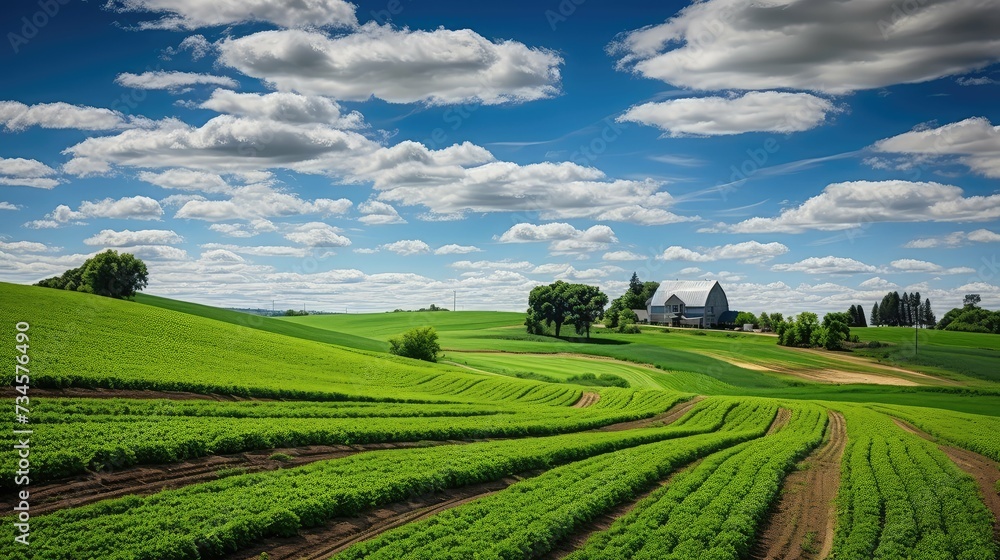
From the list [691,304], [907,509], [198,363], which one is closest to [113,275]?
[198,363]

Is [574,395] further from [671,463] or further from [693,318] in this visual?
[693,318]

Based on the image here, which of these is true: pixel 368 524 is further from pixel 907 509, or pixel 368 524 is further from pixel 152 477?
pixel 907 509

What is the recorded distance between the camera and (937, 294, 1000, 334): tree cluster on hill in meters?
151

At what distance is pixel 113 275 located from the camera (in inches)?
3772

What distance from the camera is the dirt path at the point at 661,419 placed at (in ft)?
156

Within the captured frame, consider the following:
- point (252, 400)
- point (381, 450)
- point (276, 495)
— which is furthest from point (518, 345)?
point (276, 495)

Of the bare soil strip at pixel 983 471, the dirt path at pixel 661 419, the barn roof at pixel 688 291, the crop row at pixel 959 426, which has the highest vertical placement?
the barn roof at pixel 688 291

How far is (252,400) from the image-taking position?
135 feet

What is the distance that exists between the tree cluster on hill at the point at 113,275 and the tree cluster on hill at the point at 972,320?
172 m

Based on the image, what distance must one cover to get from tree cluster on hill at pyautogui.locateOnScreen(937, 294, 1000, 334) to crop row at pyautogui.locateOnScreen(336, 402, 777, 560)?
15446cm

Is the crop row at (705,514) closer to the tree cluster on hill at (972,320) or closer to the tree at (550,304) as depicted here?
the tree at (550,304)

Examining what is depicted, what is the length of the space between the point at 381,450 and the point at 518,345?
282 ft

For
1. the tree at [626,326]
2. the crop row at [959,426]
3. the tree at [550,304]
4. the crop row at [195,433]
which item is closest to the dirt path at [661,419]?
the crop row at [195,433]

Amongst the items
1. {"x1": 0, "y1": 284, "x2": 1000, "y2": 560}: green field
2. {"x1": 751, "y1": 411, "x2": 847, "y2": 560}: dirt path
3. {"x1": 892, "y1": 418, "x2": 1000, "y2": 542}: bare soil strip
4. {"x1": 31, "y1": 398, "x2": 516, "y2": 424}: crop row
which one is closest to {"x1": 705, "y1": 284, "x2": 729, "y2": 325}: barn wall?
{"x1": 0, "y1": 284, "x2": 1000, "y2": 560}: green field
